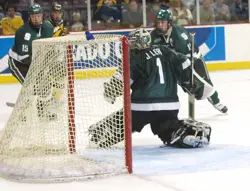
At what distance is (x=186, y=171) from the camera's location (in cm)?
476

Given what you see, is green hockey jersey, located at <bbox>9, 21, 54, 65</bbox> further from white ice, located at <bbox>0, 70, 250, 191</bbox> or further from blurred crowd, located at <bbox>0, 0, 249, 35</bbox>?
blurred crowd, located at <bbox>0, 0, 249, 35</bbox>

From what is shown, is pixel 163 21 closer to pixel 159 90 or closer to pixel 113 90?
pixel 159 90

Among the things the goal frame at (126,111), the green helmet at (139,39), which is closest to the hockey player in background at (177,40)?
the green helmet at (139,39)

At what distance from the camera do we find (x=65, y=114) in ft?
15.9

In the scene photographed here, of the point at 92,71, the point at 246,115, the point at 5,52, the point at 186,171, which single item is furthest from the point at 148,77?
the point at 5,52

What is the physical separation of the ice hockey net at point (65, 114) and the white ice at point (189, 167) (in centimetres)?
14

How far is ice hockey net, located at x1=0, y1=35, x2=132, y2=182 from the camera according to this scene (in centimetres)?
471

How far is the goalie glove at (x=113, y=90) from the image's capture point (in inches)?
199

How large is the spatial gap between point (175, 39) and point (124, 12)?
507cm

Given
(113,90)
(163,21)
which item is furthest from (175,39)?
(113,90)

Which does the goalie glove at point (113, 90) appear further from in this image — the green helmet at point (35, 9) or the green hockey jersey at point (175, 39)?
the green helmet at point (35, 9)

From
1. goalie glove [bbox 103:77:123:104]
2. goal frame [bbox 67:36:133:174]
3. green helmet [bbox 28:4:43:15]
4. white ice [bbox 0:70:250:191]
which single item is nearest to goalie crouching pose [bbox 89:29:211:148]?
white ice [bbox 0:70:250:191]

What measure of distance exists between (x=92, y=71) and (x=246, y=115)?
256 centimetres

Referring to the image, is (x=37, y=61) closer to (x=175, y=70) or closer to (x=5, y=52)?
(x=175, y=70)
